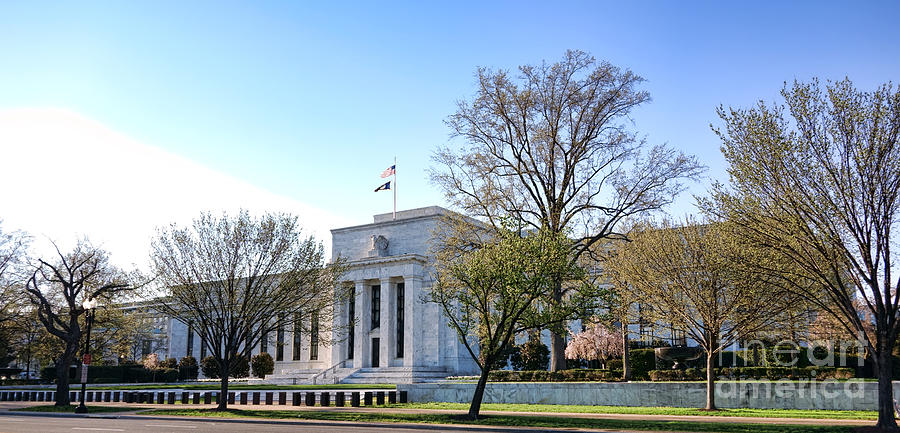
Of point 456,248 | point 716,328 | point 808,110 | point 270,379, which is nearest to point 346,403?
point 456,248

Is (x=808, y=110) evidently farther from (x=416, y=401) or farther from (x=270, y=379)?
(x=270, y=379)

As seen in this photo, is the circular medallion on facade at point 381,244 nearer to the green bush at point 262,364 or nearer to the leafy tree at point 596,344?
the green bush at point 262,364

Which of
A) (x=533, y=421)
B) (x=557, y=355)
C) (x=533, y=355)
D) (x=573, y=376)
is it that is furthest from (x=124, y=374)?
(x=533, y=421)

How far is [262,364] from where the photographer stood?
6512 cm

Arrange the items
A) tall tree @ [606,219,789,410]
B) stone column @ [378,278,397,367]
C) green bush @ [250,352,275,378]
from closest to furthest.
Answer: tall tree @ [606,219,789,410], stone column @ [378,278,397,367], green bush @ [250,352,275,378]

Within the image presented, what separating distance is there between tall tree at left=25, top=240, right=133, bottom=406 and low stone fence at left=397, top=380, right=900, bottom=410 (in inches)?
664

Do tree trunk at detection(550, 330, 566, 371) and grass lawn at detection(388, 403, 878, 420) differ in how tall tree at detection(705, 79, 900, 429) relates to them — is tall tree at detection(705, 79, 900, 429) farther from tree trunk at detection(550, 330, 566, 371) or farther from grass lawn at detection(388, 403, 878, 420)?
tree trunk at detection(550, 330, 566, 371)

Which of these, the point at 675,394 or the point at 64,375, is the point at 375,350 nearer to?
the point at 64,375

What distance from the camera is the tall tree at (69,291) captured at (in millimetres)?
35094

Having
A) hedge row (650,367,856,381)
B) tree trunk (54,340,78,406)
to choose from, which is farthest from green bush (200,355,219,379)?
hedge row (650,367,856,381)

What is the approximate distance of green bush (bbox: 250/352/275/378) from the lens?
213 feet

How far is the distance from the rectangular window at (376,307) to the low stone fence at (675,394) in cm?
2947

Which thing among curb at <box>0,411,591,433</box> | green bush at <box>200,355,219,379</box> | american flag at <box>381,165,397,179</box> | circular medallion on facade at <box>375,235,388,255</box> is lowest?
green bush at <box>200,355,219,379</box>

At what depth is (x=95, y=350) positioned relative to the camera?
166ft
